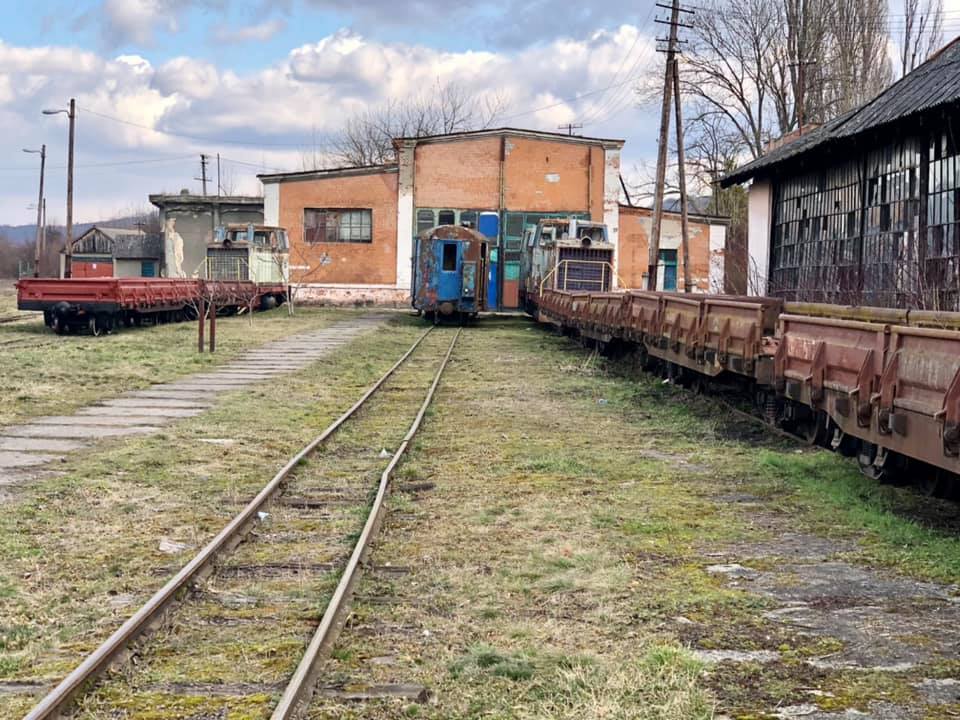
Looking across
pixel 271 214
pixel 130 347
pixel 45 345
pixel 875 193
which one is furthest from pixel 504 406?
pixel 271 214

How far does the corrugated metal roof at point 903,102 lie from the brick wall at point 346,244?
849 inches

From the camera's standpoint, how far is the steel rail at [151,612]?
14.2 feet

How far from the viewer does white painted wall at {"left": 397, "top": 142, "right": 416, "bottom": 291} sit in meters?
42.4

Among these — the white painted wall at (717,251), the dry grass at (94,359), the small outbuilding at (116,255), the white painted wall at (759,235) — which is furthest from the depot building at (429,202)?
the small outbuilding at (116,255)

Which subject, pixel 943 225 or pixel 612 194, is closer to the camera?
pixel 943 225

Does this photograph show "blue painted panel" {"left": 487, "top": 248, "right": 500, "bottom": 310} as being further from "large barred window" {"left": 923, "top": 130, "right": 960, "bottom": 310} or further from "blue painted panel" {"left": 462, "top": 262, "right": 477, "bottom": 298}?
"large barred window" {"left": 923, "top": 130, "right": 960, "bottom": 310}

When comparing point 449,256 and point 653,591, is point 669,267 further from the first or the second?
point 653,591

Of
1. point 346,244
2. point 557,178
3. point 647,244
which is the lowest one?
point 346,244

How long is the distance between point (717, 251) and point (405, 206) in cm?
1278

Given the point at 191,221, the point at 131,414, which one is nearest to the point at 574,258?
the point at 131,414

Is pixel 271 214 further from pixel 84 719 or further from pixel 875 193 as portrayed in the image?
pixel 84 719

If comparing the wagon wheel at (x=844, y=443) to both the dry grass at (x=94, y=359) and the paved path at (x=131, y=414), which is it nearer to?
the paved path at (x=131, y=414)

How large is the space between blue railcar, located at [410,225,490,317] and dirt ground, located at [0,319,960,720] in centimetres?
2084

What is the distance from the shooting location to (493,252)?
1684 inches
